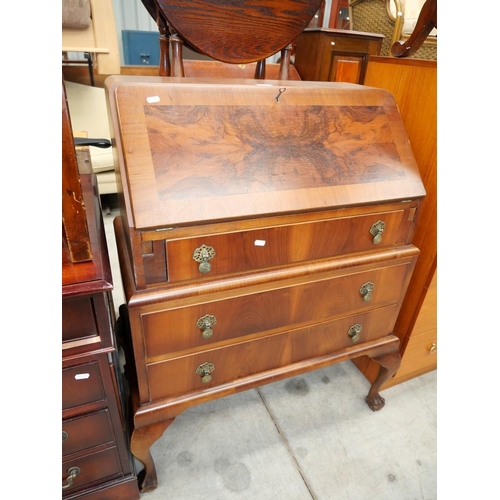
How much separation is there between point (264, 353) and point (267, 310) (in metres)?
0.17

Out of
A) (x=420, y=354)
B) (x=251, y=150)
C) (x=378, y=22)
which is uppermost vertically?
(x=378, y=22)

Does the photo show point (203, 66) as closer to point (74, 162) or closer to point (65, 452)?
point (74, 162)

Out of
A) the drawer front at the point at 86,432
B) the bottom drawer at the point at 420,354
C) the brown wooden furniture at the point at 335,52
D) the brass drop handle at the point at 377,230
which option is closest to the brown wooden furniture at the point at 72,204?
Answer: the drawer front at the point at 86,432

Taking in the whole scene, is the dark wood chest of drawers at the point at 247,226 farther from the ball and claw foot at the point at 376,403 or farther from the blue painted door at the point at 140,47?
the blue painted door at the point at 140,47

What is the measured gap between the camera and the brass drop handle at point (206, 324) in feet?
3.10

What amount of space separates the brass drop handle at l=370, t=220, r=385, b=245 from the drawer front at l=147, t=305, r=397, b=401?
0.93ft

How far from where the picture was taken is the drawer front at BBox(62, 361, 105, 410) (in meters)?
0.86

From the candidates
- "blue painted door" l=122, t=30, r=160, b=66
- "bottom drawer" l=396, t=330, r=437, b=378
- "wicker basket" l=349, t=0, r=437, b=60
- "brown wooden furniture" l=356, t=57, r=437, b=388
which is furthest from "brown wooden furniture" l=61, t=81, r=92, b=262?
"blue painted door" l=122, t=30, r=160, b=66

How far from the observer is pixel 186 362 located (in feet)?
3.29

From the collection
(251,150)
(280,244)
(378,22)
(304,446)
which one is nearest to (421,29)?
(251,150)

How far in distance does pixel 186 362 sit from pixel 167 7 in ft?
3.18

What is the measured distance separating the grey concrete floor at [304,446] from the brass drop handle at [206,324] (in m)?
0.63

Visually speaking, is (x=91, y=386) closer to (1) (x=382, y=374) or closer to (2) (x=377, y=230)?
(2) (x=377, y=230)

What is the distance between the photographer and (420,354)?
5.19 feet
